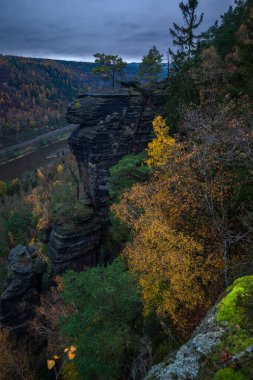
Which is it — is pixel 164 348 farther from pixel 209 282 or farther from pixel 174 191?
pixel 174 191

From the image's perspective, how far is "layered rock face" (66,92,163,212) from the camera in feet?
127

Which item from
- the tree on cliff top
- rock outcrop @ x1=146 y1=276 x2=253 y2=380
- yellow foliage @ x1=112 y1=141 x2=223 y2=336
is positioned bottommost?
yellow foliage @ x1=112 y1=141 x2=223 y2=336

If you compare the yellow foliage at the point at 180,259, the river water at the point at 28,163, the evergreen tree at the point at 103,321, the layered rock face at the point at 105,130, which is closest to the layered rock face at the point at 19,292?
the layered rock face at the point at 105,130

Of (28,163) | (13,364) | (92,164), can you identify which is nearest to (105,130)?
(92,164)

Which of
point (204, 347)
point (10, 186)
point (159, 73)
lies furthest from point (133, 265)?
point (10, 186)

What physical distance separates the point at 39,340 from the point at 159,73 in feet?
157

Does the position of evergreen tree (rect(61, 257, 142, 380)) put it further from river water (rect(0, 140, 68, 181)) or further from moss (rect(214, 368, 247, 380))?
river water (rect(0, 140, 68, 181))

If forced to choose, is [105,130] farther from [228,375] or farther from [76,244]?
[228,375]

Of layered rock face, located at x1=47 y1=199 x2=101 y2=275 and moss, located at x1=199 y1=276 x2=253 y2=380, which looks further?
layered rock face, located at x1=47 y1=199 x2=101 y2=275

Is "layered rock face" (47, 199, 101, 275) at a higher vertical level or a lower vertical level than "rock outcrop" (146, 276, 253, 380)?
lower

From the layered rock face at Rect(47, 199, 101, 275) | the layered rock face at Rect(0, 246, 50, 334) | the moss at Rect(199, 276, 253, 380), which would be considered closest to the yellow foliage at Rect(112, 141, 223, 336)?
the moss at Rect(199, 276, 253, 380)

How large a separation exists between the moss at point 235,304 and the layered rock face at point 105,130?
1378 inches

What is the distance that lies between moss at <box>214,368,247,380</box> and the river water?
438 feet

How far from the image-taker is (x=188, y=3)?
34.3 meters
